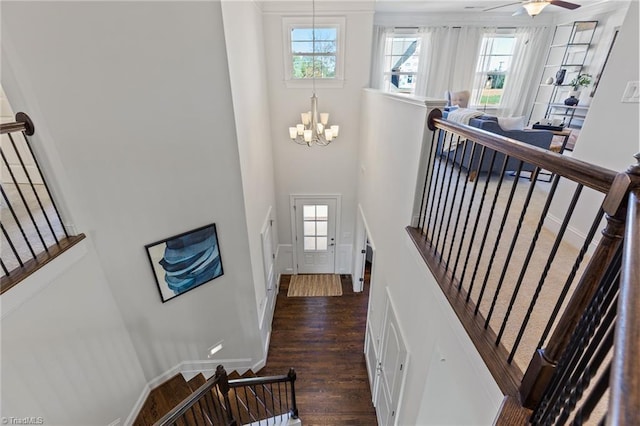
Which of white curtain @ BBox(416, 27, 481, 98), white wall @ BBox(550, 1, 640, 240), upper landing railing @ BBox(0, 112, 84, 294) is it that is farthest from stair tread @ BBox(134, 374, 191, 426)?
→ white curtain @ BBox(416, 27, 481, 98)

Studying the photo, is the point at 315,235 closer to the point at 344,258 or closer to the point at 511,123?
the point at 344,258

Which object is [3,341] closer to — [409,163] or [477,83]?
[409,163]

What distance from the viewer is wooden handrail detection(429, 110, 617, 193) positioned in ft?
2.72

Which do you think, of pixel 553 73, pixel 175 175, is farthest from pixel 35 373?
pixel 553 73

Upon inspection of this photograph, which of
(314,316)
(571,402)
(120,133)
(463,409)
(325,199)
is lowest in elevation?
(314,316)

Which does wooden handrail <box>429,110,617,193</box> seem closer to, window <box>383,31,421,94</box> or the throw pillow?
the throw pillow

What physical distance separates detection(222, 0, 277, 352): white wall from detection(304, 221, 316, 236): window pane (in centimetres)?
113

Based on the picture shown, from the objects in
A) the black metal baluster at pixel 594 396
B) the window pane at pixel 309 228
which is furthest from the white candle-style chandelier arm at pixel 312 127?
the black metal baluster at pixel 594 396

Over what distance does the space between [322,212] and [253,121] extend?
2.73 meters

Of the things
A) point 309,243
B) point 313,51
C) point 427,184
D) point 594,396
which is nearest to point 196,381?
point 309,243

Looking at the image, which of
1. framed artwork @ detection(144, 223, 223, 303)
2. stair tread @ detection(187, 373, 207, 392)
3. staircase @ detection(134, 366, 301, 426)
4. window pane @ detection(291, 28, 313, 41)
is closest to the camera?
staircase @ detection(134, 366, 301, 426)

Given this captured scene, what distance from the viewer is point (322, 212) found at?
6.03 m

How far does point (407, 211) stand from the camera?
98.1 inches

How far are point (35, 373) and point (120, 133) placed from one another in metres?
1.99
